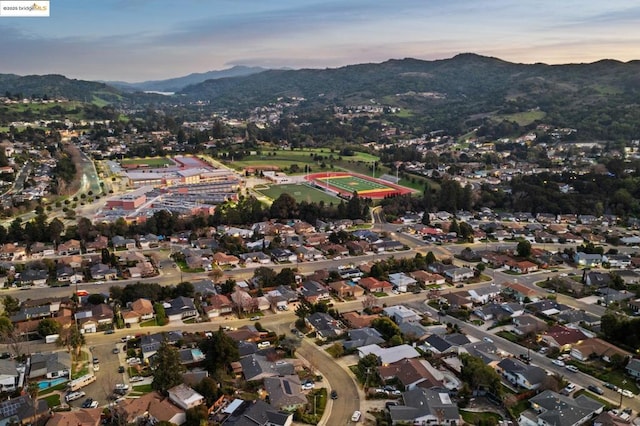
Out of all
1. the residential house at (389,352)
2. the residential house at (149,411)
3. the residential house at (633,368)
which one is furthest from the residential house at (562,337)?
the residential house at (149,411)

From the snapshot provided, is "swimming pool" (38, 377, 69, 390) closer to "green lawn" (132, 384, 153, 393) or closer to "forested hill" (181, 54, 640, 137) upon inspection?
"green lawn" (132, 384, 153, 393)

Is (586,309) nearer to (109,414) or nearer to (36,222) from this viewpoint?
(109,414)

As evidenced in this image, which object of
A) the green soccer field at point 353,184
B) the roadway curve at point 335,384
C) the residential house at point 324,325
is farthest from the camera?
the green soccer field at point 353,184

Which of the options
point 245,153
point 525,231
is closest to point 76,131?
point 245,153

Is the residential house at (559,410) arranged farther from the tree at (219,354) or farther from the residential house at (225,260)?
the residential house at (225,260)

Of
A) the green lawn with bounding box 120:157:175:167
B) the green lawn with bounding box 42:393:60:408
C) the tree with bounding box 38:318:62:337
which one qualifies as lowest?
the green lawn with bounding box 42:393:60:408

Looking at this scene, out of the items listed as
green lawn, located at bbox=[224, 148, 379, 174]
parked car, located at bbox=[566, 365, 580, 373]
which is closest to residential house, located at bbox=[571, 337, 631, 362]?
parked car, located at bbox=[566, 365, 580, 373]
